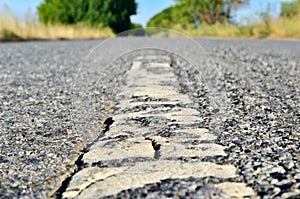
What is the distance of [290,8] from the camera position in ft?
49.4

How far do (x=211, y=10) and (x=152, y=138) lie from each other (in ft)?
82.5

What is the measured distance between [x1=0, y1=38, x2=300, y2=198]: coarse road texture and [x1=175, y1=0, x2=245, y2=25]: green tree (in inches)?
854

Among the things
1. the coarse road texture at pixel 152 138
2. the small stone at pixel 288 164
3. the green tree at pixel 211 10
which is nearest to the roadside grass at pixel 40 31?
the green tree at pixel 211 10

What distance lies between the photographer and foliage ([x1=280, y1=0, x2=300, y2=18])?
47.9ft

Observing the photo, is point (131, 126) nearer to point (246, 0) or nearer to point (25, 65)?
point (25, 65)

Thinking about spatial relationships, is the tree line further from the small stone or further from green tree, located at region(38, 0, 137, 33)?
the small stone

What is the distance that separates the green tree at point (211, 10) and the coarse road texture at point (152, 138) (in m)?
21.7

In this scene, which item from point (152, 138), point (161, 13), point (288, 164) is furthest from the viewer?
point (161, 13)

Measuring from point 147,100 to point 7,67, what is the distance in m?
3.43

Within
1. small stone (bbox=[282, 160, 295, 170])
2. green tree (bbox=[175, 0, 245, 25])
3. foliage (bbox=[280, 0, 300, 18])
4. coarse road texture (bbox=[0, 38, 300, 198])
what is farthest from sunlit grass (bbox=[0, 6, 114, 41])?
small stone (bbox=[282, 160, 295, 170])

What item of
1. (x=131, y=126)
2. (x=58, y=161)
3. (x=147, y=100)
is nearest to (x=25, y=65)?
(x=147, y=100)

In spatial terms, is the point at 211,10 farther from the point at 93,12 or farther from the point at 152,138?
the point at 152,138

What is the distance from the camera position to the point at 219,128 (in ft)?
6.86

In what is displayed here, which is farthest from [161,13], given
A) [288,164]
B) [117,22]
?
[288,164]
